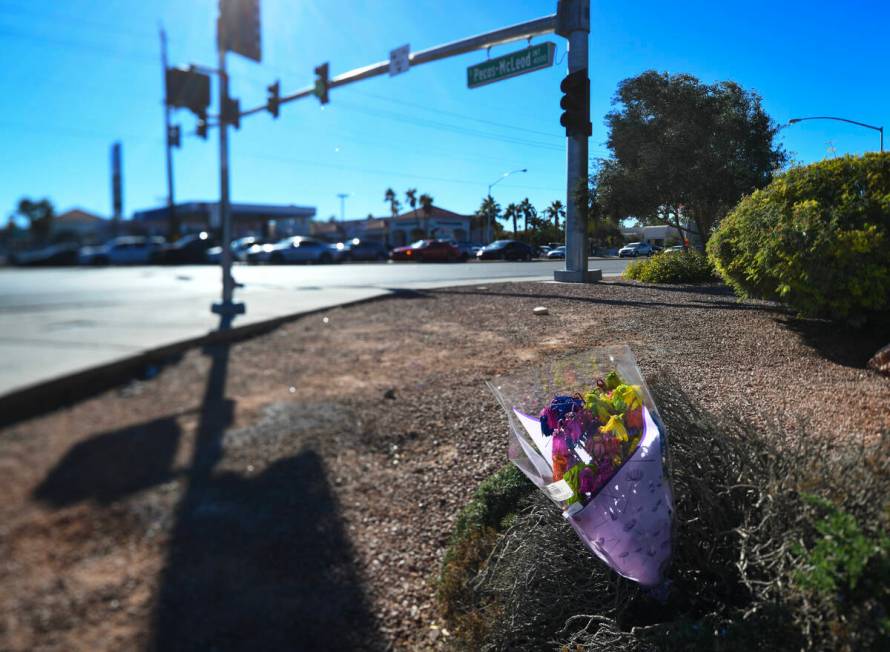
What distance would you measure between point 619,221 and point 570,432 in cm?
157

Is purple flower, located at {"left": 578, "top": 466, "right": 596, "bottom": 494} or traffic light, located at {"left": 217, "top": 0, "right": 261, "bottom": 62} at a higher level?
traffic light, located at {"left": 217, "top": 0, "right": 261, "bottom": 62}

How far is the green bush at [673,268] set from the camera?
2.87 metres

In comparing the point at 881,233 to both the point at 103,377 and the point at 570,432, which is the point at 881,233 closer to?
the point at 570,432

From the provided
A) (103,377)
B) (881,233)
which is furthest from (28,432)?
(881,233)

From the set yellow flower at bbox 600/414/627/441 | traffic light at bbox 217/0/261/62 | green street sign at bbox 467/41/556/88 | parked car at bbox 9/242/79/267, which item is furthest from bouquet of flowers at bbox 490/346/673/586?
green street sign at bbox 467/41/556/88

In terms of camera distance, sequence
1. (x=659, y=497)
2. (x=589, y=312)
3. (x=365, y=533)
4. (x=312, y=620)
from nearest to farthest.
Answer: (x=312, y=620) → (x=365, y=533) → (x=659, y=497) → (x=589, y=312)

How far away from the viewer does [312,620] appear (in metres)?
1.35

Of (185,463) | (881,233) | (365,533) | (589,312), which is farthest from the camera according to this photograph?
(881,233)

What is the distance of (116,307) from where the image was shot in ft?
2.90

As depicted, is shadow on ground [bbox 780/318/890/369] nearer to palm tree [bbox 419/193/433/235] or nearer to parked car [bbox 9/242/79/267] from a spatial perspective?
palm tree [bbox 419/193/433/235]

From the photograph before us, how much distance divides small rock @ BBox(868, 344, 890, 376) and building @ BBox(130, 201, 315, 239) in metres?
2.52

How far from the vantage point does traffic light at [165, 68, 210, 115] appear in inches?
39.5

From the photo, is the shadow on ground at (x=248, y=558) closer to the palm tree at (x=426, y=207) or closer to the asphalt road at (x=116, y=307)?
the asphalt road at (x=116, y=307)

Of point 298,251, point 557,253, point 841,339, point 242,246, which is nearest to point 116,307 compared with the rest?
point 242,246
